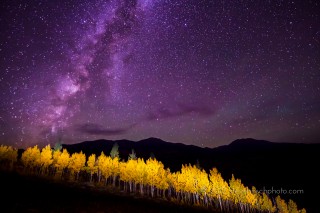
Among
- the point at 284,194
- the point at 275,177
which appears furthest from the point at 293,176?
the point at 284,194

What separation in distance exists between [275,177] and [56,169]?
189 meters

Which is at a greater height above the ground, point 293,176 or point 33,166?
point 33,166

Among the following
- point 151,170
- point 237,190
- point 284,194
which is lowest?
point 284,194

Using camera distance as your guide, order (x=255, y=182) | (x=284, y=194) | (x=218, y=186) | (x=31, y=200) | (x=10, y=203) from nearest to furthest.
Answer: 1. (x=10, y=203)
2. (x=31, y=200)
3. (x=218, y=186)
4. (x=284, y=194)
5. (x=255, y=182)

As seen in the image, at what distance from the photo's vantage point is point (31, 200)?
30125 mm

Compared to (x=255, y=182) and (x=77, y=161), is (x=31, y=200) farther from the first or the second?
(x=255, y=182)

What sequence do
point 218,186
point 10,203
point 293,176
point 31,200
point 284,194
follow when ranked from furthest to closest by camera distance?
point 293,176 < point 284,194 < point 218,186 < point 31,200 < point 10,203

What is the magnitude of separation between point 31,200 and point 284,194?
169 meters

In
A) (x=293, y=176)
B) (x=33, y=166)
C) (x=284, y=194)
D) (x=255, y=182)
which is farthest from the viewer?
(x=293, y=176)

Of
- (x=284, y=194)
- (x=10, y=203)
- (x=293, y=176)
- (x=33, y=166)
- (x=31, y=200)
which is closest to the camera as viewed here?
(x=10, y=203)

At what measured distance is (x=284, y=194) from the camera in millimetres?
150750

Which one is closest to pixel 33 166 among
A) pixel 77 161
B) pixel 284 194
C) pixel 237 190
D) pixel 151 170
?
pixel 77 161

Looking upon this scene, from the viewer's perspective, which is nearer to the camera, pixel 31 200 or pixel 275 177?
pixel 31 200

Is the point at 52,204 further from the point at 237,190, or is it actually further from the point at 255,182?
the point at 255,182
